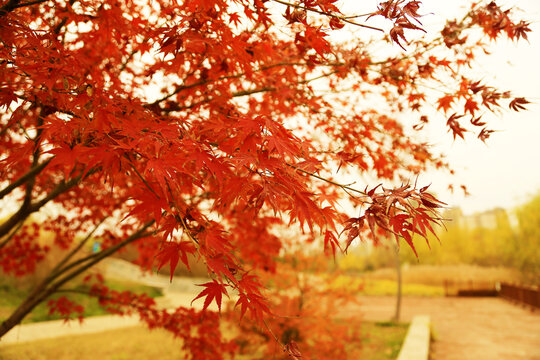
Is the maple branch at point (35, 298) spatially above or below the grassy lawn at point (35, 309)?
above

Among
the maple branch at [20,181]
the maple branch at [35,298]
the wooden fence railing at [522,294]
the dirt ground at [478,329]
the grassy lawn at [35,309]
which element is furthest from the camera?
the wooden fence railing at [522,294]

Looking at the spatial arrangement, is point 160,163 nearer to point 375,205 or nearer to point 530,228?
point 375,205

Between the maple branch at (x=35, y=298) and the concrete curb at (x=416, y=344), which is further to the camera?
the concrete curb at (x=416, y=344)

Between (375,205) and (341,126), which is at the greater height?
(341,126)

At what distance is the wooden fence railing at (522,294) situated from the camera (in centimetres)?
1474

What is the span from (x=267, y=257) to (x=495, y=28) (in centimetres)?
341

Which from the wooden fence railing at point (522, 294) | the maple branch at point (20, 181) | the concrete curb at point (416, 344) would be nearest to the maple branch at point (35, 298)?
the maple branch at point (20, 181)

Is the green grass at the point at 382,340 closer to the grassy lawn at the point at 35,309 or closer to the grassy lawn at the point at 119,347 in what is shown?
the grassy lawn at the point at 119,347

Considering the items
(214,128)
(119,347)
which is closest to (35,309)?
(119,347)

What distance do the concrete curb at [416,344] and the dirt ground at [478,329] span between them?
475 millimetres

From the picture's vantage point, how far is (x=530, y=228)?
2266 centimetres

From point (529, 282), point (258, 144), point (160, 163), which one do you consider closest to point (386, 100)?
point (258, 144)

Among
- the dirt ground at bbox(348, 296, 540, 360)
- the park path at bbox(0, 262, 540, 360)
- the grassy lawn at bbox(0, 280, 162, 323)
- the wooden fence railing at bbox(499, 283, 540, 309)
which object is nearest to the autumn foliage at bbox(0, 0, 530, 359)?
the park path at bbox(0, 262, 540, 360)

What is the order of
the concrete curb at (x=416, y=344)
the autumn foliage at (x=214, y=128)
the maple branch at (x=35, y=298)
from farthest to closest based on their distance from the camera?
the concrete curb at (x=416, y=344), the maple branch at (x=35, y=298), the autumn foliage at (x=214, y=128)
